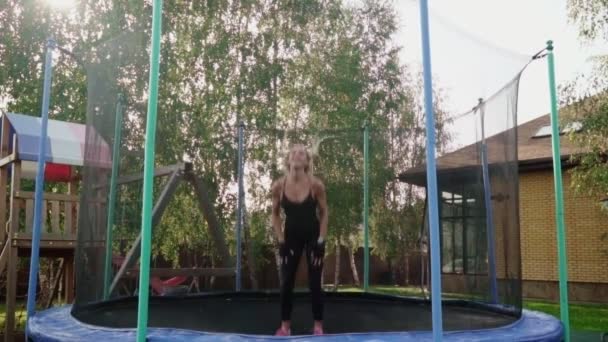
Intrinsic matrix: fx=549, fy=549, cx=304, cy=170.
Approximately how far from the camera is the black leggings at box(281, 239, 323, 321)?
2.40m

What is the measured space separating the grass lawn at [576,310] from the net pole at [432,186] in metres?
1.86

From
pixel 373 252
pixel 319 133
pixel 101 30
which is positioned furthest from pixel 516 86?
pixel 101 30

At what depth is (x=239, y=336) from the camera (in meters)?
1.84

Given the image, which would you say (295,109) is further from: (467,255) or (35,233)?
(35,233)

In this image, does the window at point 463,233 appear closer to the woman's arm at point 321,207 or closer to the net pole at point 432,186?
the woman's arm at point 321,207

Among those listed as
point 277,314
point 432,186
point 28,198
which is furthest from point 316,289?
point 28,198

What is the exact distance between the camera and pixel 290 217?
8.09ft

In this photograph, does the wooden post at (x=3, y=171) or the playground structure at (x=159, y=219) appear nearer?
the playground structure at (x=159, y=219)

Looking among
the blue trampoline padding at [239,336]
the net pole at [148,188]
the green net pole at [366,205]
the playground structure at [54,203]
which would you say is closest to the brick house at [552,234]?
the green net pole at [366,205]

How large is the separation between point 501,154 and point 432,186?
142 cm

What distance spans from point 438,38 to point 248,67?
427 cm

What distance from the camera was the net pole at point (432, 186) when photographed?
4.89ft

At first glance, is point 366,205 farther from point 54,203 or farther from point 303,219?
point 54,203

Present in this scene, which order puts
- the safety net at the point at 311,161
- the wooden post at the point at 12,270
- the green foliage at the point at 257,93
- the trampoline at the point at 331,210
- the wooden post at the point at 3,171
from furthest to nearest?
the green foliage at the point at 257,93 < the wooden post at the point at 3,171 < the wooden post at the point at 12,270 < the safety net at the point at 311,161 < the trampoline at the point at 331,210
